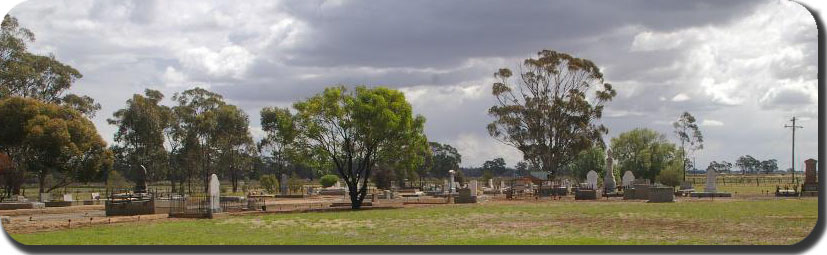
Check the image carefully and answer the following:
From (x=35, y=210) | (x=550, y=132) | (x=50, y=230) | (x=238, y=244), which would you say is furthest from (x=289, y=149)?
(x=550, y=132)

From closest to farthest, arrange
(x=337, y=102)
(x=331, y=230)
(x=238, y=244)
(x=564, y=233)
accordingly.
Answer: (x=238, y=244) → (x=564, y=233) → (x=331, y=230) → (x=337, y=102)

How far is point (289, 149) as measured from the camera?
3853cm

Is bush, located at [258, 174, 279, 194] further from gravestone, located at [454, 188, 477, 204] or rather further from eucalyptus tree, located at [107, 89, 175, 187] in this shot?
gravestone, located at [454, 188, 477, 204]

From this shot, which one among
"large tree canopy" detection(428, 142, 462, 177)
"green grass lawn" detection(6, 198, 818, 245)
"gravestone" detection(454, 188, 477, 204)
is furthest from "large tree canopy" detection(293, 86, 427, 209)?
"large tree canopy" detection(428, 142, 462, 177)

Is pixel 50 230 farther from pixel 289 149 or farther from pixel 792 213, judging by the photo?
pixel 792 213

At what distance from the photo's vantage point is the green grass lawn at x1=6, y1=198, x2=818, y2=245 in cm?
1805

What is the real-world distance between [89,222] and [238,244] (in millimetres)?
10598

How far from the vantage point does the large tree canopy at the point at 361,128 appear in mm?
37000

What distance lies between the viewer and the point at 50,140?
145ft

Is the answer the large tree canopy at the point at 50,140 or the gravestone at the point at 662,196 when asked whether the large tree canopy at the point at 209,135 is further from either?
the gravestone at the point at 662,196

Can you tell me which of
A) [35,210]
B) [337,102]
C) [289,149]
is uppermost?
[337,102]

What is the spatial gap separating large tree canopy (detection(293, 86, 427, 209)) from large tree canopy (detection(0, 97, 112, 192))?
16.5 meters

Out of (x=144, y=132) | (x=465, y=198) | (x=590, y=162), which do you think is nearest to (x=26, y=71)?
(x=144, y=132)

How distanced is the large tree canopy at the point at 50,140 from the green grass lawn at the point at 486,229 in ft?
73.4
